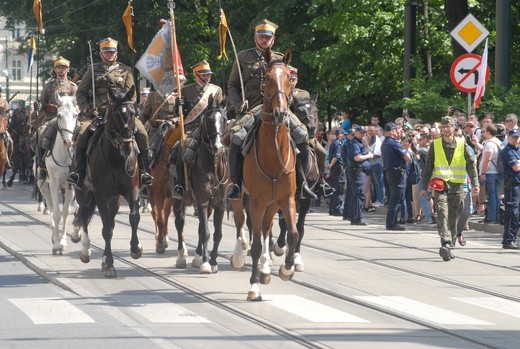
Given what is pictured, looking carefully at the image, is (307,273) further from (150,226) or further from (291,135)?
(150,226)

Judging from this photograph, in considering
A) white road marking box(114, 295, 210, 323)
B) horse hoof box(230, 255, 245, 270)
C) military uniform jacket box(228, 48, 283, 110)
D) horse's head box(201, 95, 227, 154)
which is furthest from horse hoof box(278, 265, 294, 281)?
horse's head box(201, 95, 227, 154)

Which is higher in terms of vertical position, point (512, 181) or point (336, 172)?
point (336, 172)

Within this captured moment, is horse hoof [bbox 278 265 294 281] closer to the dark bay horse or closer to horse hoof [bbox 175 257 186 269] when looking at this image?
the dark bay horse

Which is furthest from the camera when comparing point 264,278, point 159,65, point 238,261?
point 159,65

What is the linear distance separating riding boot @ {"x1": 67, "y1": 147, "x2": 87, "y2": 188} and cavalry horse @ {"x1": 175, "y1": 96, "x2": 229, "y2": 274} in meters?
1.40

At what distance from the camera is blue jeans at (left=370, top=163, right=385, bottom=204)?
29.7 metres

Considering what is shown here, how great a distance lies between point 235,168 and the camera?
15633 millimetres

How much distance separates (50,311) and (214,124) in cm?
436

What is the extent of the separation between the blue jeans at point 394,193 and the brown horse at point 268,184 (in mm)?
10623

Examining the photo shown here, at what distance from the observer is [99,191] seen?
57.7 ft

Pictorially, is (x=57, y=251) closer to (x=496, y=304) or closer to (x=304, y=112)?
(x=304, y=112)

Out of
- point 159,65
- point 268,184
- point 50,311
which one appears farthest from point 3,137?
point 50,311

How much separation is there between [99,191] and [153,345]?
20.4 feet

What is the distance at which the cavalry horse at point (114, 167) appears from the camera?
17047 millimetres
